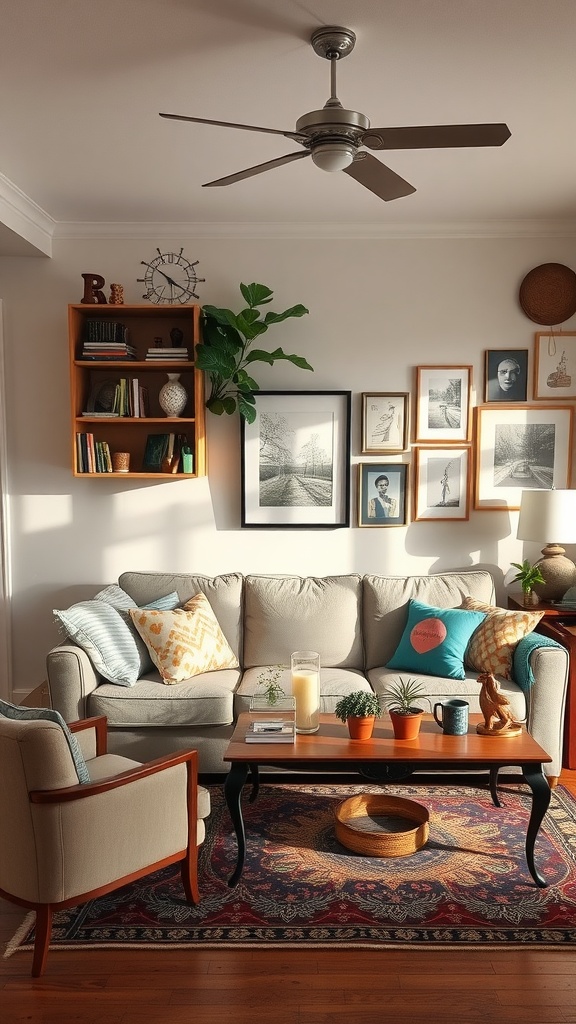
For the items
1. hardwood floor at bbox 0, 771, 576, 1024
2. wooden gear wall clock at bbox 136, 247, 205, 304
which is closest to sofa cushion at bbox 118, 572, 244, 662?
wooden gear wall clock at bbox 136, 247, 205, 304

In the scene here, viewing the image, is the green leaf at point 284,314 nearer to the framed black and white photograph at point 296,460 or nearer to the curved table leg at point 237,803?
the framed black and white photograph at point 296,460

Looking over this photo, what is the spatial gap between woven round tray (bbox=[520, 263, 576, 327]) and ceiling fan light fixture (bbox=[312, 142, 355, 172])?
2463 millimetres

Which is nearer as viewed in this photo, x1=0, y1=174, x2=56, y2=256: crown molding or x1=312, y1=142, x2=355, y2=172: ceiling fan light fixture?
x1=312, y1=142, x2=355, y2=172: ceiling fan light fixture

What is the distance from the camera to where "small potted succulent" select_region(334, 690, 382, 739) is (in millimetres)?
3070

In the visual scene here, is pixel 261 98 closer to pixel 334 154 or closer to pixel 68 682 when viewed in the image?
pixel 334 154

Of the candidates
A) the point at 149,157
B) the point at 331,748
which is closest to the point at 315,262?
the point at 149,157

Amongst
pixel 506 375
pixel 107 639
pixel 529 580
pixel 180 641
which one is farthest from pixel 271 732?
pixel 506 375

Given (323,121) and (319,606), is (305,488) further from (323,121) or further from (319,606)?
(323,121)

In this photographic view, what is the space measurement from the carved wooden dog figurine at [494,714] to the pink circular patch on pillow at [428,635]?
81 centimetres

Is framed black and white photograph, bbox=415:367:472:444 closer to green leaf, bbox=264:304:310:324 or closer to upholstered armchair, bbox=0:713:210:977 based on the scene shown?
green leaf, bbox=264:304:310:324

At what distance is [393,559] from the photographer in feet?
15.6

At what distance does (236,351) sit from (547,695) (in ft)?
7.77

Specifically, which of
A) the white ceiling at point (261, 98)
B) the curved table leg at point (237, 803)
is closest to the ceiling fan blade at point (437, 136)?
the white ceiling at point (261, 98)

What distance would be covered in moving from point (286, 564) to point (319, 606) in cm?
53
